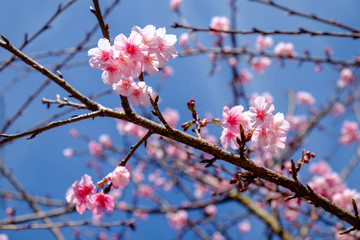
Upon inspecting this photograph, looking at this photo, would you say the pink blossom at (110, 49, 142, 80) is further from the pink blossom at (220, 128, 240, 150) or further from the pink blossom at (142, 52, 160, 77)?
the pink blossom at (220, 128, 240, 150)

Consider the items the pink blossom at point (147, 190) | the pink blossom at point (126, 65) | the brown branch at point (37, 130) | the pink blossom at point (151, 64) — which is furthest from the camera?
the pink blossom at point (147, 190)

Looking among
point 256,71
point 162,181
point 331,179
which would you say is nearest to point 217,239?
point 162,181

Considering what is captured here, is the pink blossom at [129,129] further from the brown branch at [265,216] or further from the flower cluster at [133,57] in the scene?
the flower cluster at [133,57]

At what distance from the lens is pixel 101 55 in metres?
1.61

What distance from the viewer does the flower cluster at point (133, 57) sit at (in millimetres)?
1515

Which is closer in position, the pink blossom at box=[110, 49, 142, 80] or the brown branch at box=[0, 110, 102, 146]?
the brown branch at box=[0, 110, 102, 146]

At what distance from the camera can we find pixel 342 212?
1.53 m

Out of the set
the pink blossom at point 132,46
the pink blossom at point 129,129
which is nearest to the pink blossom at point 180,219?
the pink blossom at point 129,129

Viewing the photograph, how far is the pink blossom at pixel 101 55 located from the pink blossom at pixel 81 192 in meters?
0.71

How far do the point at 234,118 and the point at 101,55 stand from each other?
3.01 ft

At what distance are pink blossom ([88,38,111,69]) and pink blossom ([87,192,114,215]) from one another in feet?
2.65

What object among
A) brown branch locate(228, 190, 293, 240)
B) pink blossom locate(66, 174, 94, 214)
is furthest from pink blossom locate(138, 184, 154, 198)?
pink blossom locate(66, 174, 94, 214)

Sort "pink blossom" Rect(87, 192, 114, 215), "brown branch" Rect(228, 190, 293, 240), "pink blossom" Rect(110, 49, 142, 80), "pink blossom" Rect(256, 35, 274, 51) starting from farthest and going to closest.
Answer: "pink blossom" Rect(256, 35, 274, 51)
"brown branch" Rect(228, 190, 293, 240)
"pink blossom" Rect(87, 192, 114, 215)
"pink blossom" Rect(110, 49, 142, 80)

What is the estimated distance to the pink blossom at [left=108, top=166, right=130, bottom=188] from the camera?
64.4 inches
